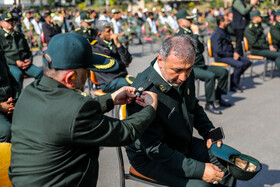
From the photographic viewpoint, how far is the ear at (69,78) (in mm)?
1662

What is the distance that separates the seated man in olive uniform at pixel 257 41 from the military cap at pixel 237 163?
551cm

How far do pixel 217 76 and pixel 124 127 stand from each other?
4506 millimetres

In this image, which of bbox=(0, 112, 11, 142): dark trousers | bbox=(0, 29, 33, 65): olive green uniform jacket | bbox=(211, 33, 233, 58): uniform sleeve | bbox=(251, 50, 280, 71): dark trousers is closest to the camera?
bbox=(0, 112, 11, 142): dark trousers

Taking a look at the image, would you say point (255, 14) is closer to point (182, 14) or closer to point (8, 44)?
point (182, 14)

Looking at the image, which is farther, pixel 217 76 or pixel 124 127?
pixel 217 76

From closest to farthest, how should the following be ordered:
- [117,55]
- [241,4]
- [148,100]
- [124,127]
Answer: [124,127] < [148,100] < [117,55] < [241,4]

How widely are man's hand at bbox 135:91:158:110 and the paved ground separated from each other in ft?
5.61

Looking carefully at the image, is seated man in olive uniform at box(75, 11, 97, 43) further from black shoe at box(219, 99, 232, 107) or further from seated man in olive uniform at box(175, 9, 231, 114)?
black shoe at box(219, 99, 232, 107)

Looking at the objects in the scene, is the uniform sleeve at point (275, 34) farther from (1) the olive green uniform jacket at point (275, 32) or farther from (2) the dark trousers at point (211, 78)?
(2) the dark trousers at point (211, 78)

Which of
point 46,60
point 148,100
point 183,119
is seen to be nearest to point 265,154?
point 183,119

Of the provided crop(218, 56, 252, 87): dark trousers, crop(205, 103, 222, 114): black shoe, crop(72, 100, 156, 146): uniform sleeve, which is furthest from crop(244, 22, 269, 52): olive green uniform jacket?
crop(72, 100, 156, 146): uniform sleeve

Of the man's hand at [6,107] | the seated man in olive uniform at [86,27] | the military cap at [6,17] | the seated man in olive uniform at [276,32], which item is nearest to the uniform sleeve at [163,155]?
the man's hand at [6,107]

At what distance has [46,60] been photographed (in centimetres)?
166

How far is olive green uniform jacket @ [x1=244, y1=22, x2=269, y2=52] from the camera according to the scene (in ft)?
24.1
